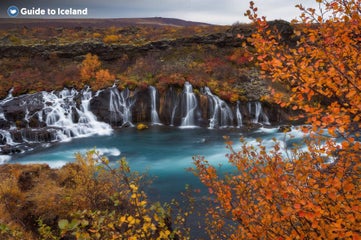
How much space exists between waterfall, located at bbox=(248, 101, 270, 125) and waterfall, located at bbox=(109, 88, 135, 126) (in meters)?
11.2

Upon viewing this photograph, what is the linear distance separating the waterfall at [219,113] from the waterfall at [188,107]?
5.03ft

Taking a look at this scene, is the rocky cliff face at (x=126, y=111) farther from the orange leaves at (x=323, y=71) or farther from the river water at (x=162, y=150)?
the orange leaves at (x=323, y=71)

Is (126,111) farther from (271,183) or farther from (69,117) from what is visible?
(271,183)

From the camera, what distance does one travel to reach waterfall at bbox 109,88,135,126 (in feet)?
85.6

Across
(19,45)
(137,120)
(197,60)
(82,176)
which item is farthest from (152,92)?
(19,45)

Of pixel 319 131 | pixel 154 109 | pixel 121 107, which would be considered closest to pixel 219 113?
pixel 154 109

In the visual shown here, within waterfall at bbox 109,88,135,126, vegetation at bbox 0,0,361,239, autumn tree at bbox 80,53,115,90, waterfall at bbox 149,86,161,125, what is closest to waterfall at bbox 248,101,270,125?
waterfall at bbox 149,86,161,125

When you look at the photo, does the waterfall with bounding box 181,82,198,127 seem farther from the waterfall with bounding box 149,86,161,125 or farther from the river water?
the waterfall with bounding box 149,86,161,125

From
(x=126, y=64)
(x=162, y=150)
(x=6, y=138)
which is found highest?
(x=126, y=64)

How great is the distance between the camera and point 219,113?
1006 inches

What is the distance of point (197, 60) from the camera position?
34938mm

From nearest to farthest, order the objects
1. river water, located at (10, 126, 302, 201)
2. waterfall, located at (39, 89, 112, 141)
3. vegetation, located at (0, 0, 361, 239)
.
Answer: vegetation, located at (0, 0, 361, 239)
river water, located at (10, 126, 302, 201)
waterfall, located at (39, 89, 112, 141)

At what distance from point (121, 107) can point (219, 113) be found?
9287 mm

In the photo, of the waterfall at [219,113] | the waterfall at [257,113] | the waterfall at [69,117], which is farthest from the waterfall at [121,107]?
the waterfall at [257,113]
